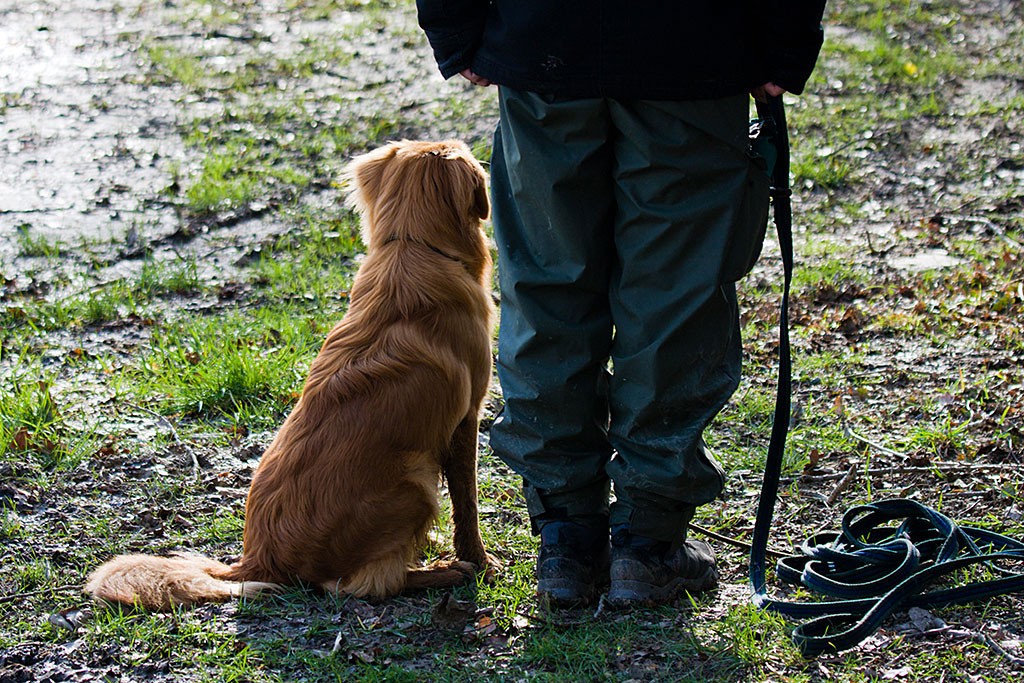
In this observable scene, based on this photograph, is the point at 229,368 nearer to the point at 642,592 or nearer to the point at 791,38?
the point at 642,592

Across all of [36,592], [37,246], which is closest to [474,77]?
[36,592]

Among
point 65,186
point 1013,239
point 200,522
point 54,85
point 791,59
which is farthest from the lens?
point 54,85

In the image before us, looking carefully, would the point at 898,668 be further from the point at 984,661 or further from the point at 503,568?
the point at 503,568

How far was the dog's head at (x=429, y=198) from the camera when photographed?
3.46 metres

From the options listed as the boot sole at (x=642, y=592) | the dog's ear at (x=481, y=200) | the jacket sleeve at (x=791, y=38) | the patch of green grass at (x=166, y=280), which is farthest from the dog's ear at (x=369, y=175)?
the patch of green grass at (x=166, y=280)

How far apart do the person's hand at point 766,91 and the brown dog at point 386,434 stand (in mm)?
956

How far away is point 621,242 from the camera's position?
118 inches

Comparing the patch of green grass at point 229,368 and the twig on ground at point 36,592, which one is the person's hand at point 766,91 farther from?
the twig on ground at point 36,592

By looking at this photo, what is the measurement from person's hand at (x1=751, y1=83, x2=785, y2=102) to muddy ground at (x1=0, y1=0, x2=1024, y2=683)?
1.48 metres

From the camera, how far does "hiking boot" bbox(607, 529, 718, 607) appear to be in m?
3.18

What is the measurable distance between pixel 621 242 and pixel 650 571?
37.9 inches

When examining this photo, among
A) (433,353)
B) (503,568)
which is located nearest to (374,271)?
(433,353)

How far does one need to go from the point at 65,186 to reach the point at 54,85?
1960 mm

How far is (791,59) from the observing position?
9.11 ft
